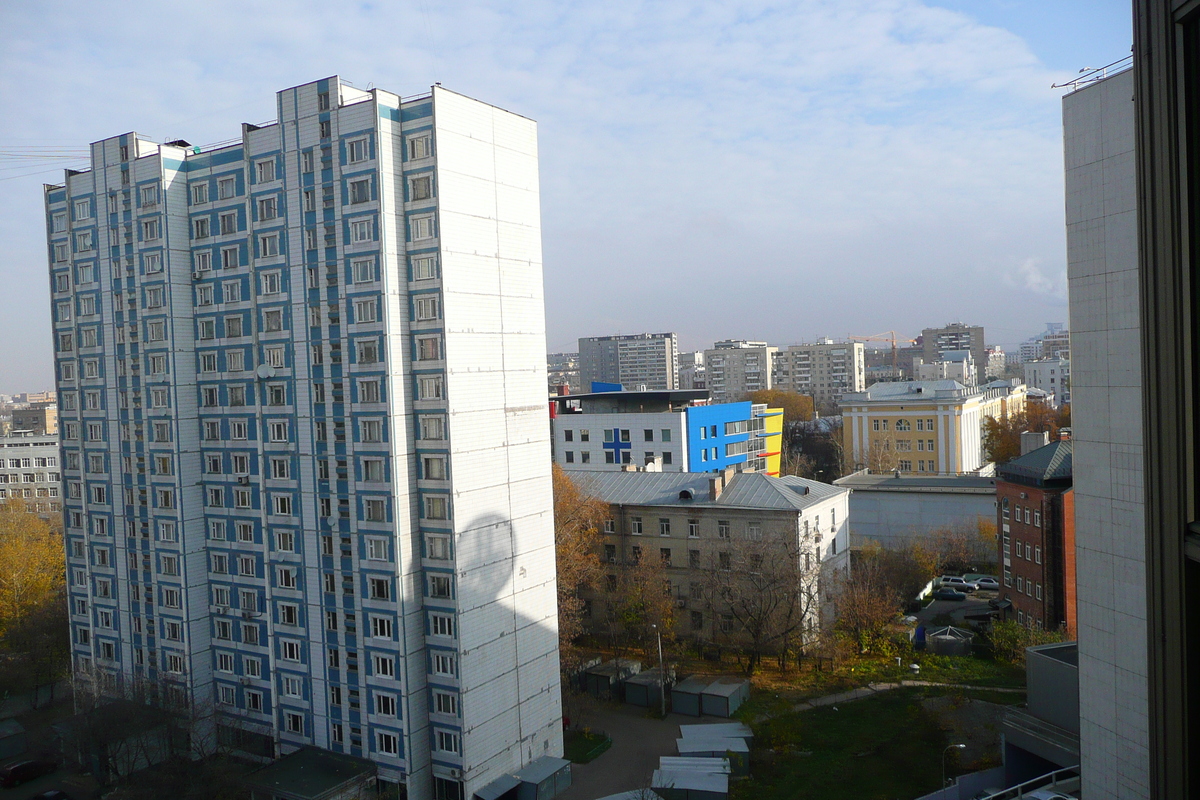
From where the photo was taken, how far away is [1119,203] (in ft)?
55.3

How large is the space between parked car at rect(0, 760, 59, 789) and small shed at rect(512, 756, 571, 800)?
18.5 metres

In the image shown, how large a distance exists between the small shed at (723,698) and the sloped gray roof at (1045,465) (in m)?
15.7

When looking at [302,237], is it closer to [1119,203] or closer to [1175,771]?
[1119,203]

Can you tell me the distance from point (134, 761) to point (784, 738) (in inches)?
903

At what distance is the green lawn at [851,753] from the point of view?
26156mm

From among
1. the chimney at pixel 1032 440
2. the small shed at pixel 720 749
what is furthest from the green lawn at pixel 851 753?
the chimney at pixel 1032 440

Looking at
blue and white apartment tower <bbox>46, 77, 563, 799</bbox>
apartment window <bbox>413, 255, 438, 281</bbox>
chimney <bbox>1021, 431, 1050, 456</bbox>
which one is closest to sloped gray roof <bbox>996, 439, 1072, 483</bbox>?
chimney <bbox>1021, 431, 1050, 456</bbox>

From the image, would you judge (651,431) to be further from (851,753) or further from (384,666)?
(384,666)

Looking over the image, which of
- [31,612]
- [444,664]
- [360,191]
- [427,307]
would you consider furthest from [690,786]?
[31,612]

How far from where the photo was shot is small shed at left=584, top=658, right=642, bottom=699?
36.3 meters

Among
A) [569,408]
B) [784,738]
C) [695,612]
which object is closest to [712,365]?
[569,408]

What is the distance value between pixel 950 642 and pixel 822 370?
133m

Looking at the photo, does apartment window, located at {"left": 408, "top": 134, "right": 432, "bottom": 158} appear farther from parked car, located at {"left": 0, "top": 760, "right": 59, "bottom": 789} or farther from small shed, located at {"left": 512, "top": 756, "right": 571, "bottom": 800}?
parked car, located at {"left": 0, "top": 760, "right": 59, "bottom": 789}

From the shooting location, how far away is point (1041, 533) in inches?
1425
